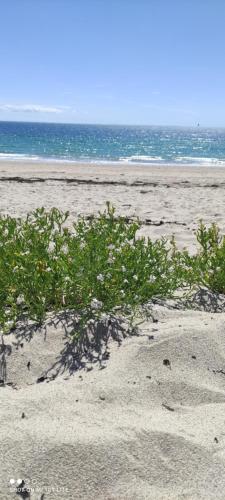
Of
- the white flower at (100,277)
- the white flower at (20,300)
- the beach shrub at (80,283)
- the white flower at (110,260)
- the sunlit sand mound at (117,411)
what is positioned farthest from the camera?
the white flower at (110,260)

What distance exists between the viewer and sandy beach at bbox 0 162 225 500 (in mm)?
2201

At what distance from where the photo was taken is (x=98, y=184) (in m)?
15.3

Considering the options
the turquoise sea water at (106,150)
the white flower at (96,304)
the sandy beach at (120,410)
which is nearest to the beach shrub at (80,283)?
the white flower at (96,304)

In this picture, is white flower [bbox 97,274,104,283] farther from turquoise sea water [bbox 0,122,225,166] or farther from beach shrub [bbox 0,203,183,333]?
turquoise sea water [bbox 0,122,225,166]

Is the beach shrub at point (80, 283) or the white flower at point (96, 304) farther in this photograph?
the beach shrub at point (80, 283)

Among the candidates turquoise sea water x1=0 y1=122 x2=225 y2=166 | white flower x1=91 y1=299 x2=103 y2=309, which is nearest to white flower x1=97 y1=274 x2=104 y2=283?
white flower x1=91 y1=299 x2=103 y2=309

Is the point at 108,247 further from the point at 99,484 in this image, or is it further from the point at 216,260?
the point at 99,484

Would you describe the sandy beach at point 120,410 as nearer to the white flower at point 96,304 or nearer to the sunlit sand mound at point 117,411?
the sunlit sand mound at point 117,411

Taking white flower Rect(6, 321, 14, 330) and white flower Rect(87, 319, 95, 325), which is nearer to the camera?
white flower Rect(6, 321, 14, 330)

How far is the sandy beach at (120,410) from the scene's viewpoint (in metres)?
2.20

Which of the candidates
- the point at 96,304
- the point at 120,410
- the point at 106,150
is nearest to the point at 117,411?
the point at 120,410

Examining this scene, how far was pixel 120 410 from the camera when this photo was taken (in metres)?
2.69

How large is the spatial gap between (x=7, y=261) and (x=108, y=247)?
911 millimetres

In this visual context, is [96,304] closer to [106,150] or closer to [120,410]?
[120,410]
